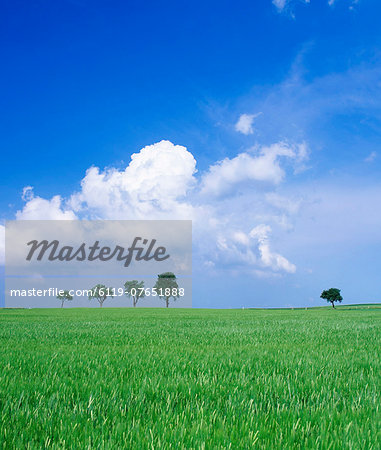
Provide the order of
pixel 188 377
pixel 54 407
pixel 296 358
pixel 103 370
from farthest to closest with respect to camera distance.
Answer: pixel 296 358 → pixel 103 370 → pixel 188 377 → pixel 54 407

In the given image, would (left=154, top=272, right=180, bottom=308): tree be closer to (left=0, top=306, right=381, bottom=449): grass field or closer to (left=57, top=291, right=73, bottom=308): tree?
(left=57, top=291, right=73, bottom=308): tree

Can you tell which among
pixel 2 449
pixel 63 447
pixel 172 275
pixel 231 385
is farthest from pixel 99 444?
pixel 172 275

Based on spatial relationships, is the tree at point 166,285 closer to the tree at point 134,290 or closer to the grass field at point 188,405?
the tree at point 134,290

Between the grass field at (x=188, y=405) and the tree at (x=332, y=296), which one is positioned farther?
the tree at (x=332, y=296)

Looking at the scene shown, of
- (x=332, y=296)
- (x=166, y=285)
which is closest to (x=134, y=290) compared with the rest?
(x=166, y=285)

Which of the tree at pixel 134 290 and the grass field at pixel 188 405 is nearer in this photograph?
the grass field at pixel 188 405

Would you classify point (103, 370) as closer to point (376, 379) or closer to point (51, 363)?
point (51, 363)

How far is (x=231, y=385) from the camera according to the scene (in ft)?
15.4

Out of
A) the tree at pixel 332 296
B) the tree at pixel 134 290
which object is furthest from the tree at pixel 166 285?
the tree at pixel 332 296

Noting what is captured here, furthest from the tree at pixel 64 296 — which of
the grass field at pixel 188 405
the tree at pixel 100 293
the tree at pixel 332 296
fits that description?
the grass field at pixel 188 405

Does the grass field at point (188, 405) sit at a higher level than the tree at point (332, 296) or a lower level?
higher

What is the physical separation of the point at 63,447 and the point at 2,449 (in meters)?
0.54

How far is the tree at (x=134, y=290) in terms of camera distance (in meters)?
120

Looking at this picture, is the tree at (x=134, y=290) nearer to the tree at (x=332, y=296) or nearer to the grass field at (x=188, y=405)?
the tree at (x=332, y=296)
